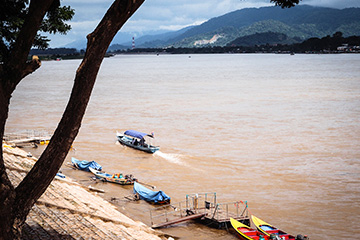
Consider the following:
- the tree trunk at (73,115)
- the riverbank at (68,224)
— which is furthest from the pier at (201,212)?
the tree trunk at (73,115)

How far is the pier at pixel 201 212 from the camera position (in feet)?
53.4

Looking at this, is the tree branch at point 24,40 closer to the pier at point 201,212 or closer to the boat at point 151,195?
the pier at point 201,212

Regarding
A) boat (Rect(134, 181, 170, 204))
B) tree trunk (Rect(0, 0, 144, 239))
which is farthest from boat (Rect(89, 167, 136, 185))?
tree trunk (Rect(0, 0, 144, 239))

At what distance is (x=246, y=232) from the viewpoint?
15.2 meters

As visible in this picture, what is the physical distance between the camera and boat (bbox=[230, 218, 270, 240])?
583 inches

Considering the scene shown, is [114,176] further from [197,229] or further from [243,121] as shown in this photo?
[243,121]

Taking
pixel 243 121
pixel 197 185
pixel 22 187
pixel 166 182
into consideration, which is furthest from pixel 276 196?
pixel 243 121

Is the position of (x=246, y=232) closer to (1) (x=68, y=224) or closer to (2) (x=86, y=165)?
(1) (x=68, y=224)

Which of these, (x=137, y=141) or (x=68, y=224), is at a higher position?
(x=68, y=224)

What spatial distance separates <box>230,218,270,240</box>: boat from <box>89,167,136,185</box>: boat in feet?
22.4

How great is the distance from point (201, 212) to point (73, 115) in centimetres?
1197

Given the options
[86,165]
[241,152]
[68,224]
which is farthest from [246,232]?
[241,152]

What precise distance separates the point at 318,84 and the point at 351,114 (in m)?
30.7

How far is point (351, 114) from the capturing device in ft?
129
